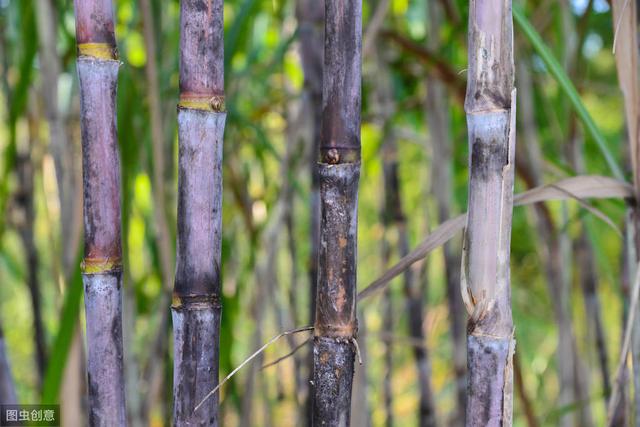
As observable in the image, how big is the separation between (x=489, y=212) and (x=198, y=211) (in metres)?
0.14

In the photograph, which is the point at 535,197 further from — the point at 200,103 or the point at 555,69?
the point at 200,103

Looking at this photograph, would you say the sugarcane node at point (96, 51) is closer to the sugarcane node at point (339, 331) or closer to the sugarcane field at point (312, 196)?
the sugarcane field at point (312, 196)

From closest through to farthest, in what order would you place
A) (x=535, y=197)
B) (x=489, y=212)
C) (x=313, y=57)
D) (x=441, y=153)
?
(x=489, y=212) < (x=535, y=197) < (x=313, y=57) < (x=441, y=153)

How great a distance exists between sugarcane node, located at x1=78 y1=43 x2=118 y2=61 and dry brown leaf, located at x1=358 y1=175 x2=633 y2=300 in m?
0.18

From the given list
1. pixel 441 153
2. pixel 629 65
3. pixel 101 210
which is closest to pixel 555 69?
pixel 629 65

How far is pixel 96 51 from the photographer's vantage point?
36 centimetres

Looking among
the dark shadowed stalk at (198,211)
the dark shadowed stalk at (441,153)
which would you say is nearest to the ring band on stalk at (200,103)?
the dark shadowed stalk at (198,211)

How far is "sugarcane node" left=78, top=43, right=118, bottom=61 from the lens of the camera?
14.2 inches

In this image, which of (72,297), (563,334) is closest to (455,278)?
(563,334)

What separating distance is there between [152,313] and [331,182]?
688 millimetres

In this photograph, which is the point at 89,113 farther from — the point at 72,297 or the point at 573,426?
the point at 573,426

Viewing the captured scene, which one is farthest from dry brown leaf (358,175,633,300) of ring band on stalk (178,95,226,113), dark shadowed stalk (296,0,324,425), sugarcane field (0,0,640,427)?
dark shadowed stalk (296,0,324,425)

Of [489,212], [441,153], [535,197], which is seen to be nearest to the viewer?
[489,212]

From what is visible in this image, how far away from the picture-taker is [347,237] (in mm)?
345
